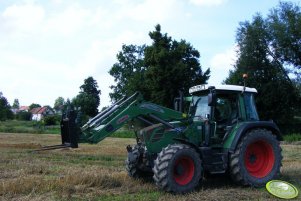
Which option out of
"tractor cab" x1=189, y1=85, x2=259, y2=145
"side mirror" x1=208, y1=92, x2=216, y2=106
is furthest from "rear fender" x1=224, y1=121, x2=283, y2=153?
"side mirror" x1=208, y1=92, x2=216, y2=106

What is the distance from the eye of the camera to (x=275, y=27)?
4725cm

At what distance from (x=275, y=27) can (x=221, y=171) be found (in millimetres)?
39607

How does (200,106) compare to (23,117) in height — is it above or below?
below

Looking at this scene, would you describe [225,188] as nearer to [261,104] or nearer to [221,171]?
[221,171]

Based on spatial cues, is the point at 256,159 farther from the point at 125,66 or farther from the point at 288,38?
the point at 125,66

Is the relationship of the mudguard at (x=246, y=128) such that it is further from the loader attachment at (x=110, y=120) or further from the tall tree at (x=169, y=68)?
the tall tree at (x=169, y=68)

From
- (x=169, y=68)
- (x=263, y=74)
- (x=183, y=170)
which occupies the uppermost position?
(x=169, y=68)

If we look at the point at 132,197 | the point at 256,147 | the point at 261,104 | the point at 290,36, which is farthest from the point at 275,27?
the point at 132,197

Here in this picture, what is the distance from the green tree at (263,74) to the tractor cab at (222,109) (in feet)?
112

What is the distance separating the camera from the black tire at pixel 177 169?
943 cm

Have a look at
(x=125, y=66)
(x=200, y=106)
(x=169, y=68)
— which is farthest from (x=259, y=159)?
(x=125, y=66)

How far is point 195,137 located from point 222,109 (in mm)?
1182

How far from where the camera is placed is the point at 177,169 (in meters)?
9.81

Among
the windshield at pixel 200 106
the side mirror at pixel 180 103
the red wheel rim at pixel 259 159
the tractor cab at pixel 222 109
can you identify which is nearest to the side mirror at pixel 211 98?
the tractor cab at pixel 222 109
